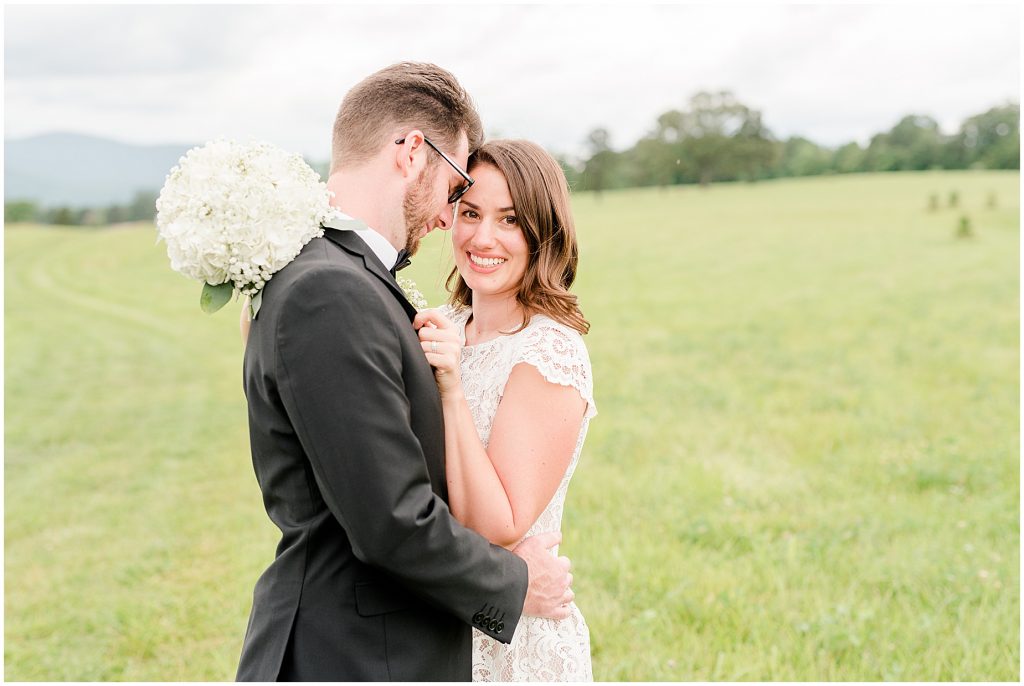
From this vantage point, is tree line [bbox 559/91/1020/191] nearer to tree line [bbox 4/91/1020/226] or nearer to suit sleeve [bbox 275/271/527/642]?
tree line [bbox 4/91/1020/226]

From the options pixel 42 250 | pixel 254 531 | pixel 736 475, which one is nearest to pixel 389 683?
pixel 254 531

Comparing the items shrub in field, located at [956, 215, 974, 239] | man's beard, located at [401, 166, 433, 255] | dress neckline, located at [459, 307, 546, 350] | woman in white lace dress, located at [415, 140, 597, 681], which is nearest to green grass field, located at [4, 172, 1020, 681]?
dress neckline, located at [459, 307, 546, 350]

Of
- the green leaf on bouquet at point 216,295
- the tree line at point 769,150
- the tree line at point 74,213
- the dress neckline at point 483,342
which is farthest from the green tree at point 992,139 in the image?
the green leaf on bouquet at point 216,295

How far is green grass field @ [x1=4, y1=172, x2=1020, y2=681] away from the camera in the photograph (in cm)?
549

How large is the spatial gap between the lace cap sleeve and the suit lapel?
57cm

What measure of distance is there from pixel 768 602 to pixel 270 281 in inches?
177

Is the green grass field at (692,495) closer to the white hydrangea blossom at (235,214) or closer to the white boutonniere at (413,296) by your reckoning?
the white boutonniere at (413,296)

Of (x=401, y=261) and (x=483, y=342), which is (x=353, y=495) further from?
(x=483, y=342)

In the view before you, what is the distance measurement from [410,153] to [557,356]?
82cm

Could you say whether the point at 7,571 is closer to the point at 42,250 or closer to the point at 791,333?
the point at 791,333

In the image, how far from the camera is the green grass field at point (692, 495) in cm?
549

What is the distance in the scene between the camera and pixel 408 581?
2.37 m

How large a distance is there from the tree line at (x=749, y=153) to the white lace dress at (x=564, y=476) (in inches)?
1643

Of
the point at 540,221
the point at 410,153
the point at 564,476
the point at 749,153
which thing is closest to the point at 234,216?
the point at 410,153
